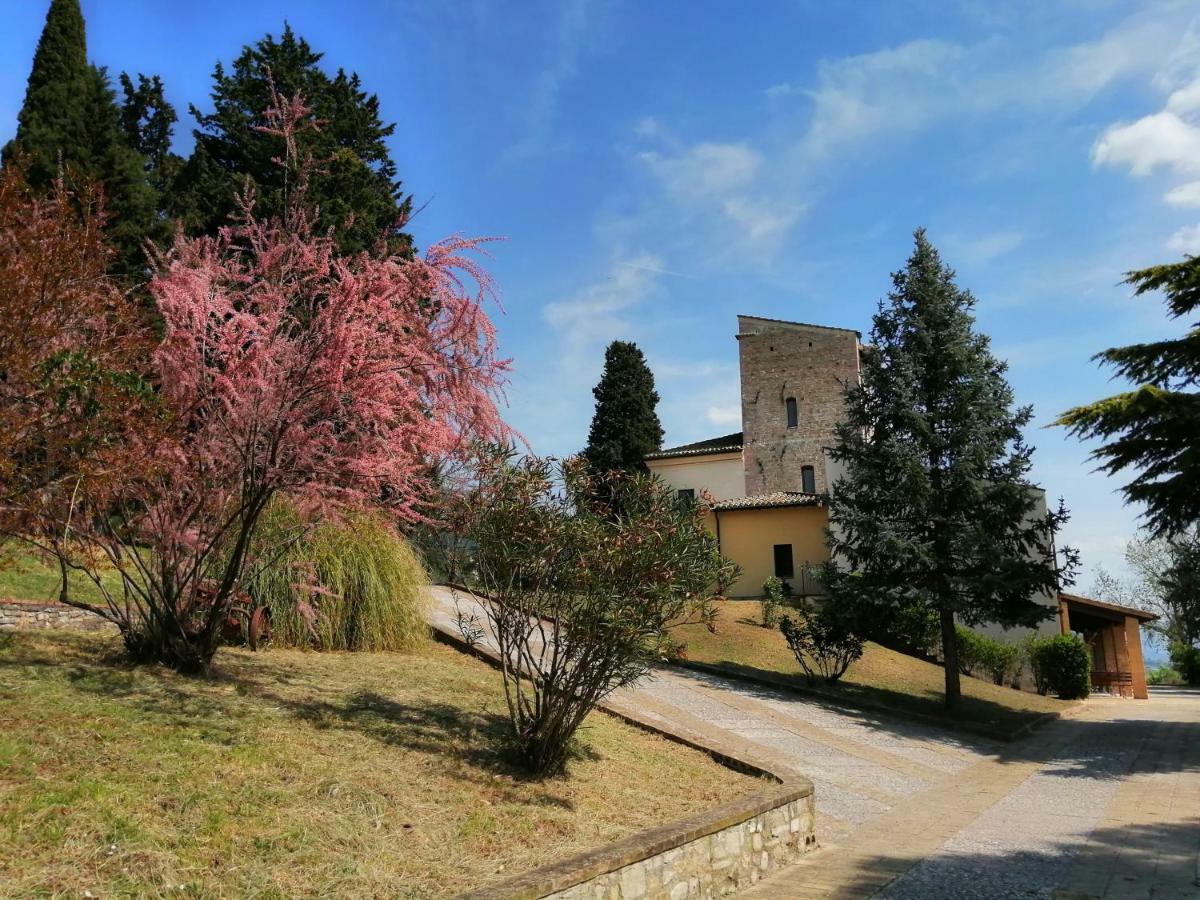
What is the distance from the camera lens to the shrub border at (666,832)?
4145mm

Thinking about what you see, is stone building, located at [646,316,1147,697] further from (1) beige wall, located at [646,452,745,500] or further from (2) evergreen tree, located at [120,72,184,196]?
(2) evergreen tree, located at [120,72,184,196]

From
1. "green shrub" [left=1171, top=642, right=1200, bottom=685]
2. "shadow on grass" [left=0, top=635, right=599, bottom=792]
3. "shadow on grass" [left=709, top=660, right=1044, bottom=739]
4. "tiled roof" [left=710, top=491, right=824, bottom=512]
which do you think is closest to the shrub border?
"shadow on grass" [left=0, top=635, right=599, bottom=792]

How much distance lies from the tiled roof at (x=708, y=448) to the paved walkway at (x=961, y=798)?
21.1 meters

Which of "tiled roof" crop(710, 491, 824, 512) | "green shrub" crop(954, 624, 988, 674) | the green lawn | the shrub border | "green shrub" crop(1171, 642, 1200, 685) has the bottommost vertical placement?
"green shrub" crop(1171, 642, 1200, 685)

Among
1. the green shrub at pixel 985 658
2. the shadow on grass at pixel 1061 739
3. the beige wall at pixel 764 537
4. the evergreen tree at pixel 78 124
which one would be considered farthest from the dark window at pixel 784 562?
the evergreen tree at pixel 78 124

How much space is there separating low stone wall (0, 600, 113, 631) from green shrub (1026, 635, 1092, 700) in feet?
72.5

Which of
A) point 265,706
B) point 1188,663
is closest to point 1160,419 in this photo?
point 265,706

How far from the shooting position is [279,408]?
675cm

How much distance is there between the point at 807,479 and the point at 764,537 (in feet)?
20.9

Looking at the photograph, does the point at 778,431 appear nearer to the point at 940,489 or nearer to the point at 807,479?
the point at 807,479

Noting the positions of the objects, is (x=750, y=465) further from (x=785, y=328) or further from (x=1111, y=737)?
(x=1111, y=737)

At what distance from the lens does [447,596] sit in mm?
18578

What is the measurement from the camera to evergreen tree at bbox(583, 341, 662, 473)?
36.5 m

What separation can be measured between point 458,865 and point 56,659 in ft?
15.4
